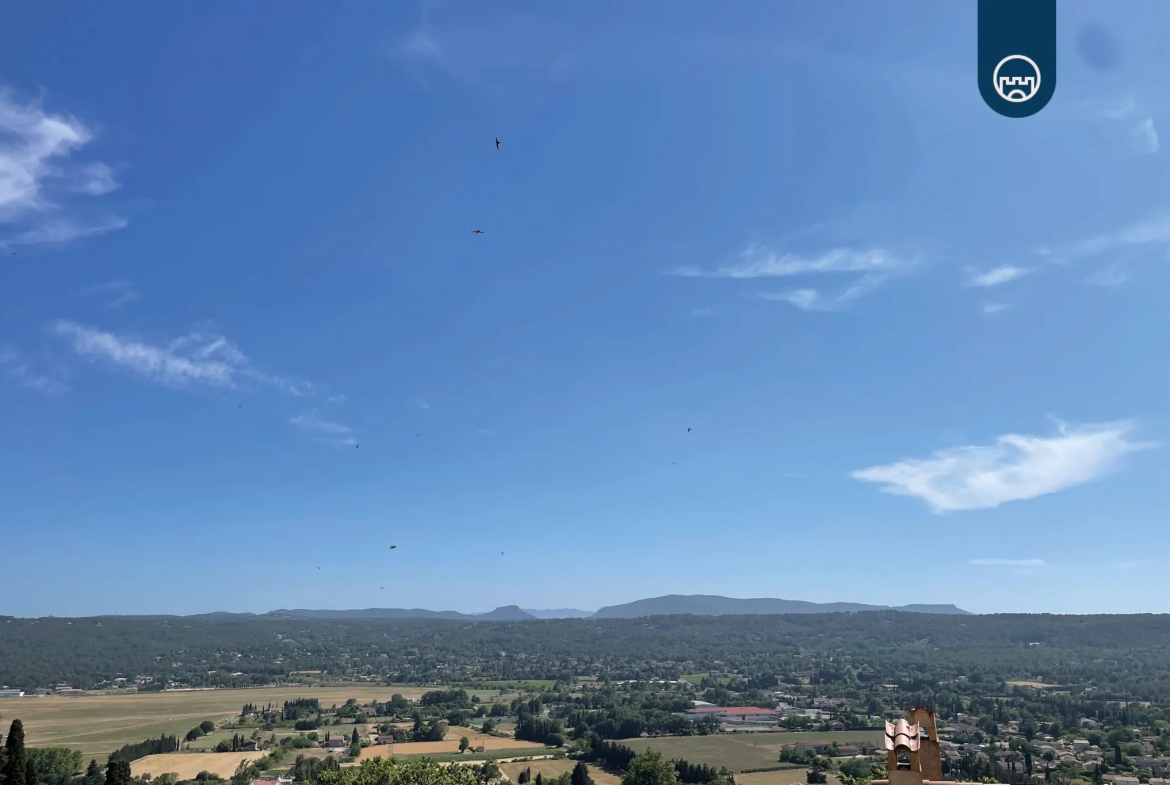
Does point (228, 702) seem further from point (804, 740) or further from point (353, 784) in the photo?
point (353, 784)

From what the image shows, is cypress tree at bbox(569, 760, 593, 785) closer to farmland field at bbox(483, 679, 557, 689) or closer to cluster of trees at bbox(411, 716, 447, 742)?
cluster of trees at bbox(411, 716, 447, 742)

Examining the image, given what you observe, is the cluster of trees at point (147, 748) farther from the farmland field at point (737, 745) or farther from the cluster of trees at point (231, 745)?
the farmland field at point (737, 745)

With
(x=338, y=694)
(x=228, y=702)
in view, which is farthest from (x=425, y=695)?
(x=228, y=702)

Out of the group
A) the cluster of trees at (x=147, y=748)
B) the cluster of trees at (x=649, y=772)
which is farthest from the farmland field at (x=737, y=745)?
the cluster of trees at (x=147, y=748)

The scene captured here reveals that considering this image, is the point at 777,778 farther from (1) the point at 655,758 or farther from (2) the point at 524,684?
(2) the point at 524,684

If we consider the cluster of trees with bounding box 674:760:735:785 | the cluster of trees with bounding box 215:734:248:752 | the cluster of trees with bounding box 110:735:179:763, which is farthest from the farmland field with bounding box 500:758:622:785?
the cluster of trees with bounding box 110:735:179:763

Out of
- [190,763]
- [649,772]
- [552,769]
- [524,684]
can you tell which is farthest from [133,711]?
[649,772]
